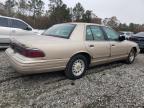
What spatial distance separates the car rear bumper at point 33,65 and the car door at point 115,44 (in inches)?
79.6

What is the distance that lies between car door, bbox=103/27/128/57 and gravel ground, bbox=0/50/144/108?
812 millimetres

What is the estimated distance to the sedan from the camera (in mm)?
4062

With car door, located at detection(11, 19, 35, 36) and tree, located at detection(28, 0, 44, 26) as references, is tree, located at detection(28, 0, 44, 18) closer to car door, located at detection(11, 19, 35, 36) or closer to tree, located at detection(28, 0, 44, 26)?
tree, located at detection(28, 0, 44, 26)

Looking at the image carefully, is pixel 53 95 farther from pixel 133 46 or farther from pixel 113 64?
pixel 133 46

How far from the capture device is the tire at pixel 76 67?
476cm

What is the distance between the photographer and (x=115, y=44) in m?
6.04

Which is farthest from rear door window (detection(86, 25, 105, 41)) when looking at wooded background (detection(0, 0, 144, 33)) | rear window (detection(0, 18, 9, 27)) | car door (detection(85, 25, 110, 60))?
wooded background (detection(0, 0, 144, 33))

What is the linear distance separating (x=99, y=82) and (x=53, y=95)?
4.62 ft

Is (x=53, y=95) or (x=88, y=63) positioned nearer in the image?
(x=53, y=95)

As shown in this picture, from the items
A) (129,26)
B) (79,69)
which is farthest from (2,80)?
(129,26)

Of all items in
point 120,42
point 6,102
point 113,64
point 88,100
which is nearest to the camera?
point 6,102

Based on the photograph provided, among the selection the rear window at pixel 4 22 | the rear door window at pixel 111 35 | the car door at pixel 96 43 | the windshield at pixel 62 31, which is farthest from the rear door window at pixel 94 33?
the rear window at pixel 4 22

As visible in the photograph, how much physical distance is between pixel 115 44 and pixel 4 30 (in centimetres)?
513

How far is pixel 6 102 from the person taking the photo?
362cm
